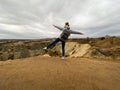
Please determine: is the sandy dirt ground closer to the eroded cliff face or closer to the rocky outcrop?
the eroded cliff face

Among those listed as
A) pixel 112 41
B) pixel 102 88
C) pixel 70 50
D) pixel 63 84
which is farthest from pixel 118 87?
pixel 112 41

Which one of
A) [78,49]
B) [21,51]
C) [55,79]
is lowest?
[21,51]

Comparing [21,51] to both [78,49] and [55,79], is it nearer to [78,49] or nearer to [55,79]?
[78,49]

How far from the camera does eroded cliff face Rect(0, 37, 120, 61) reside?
36.2ft

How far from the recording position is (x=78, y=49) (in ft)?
43.3

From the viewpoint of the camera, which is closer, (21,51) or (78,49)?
(78,49)

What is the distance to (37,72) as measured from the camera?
203 inches

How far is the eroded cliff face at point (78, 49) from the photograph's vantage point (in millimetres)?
11039

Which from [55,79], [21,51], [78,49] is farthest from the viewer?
[21,51]

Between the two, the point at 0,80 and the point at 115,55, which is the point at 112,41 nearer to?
the point at 115,55

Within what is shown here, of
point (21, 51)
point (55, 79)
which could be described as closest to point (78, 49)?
point (55, 79)

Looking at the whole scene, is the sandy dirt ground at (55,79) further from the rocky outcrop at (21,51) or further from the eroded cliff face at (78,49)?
the rocky outcrop at (21,51)


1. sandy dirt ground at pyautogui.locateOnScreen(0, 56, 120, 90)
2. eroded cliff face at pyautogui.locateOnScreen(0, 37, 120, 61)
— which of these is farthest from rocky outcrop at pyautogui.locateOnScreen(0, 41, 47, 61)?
sandy dirt ground at pyautogui.locateOnScreen(0, 56, 120, 90)

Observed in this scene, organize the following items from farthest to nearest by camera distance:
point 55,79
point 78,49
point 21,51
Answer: point 21,51 → point 78,49 → point 55,79
